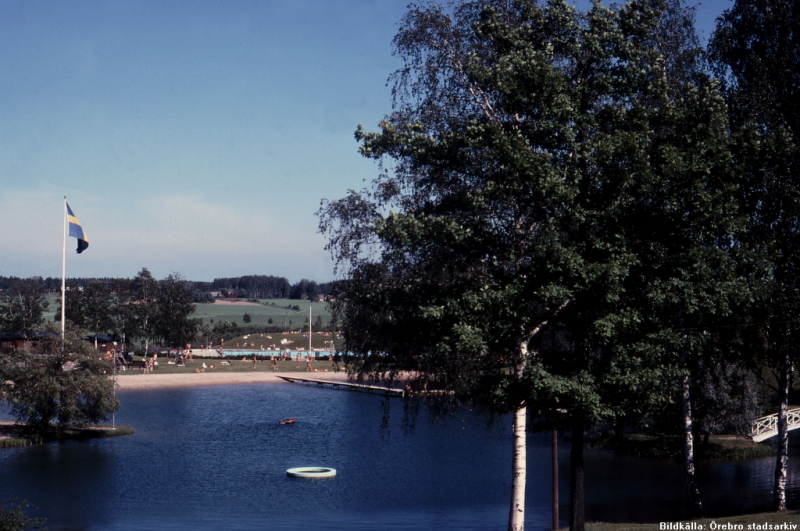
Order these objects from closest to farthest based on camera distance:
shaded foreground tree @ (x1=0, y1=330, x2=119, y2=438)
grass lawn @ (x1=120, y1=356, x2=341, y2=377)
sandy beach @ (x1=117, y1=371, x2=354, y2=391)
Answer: shaded foreground tree @ (x1=0, y1=330, x2=119, y2=438) < sandy beach @ (x1=117, y1=371, x2=354, y2=391) < grass lawn @ (x1=120, y1=356, x2=341, y2=377)

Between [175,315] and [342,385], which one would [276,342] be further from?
[342,385]

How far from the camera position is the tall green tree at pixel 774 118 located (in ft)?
66.6

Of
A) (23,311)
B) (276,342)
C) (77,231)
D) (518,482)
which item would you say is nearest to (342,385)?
(77,231)

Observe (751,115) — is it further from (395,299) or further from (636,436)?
(636,436)

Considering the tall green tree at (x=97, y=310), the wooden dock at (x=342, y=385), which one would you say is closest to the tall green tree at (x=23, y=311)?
the tall green tree at (x=97, y=310)

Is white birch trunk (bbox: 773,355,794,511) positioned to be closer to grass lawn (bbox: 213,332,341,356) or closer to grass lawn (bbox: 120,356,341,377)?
grass lawn (bbox: 120,356,341,377)

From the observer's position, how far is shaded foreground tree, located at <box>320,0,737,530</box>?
14797 mm

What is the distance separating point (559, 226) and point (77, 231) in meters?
41.1

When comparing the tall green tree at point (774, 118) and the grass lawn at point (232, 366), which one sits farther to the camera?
the grass lawn at point (232, 366)

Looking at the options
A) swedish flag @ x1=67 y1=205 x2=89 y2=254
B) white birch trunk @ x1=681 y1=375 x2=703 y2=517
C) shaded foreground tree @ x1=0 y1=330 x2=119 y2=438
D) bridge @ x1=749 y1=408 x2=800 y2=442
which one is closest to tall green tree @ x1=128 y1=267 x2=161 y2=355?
swedish flag @ x1=67 y1=205 x2=89 y2=254

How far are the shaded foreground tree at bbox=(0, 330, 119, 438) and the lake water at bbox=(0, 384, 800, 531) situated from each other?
6.63 feet

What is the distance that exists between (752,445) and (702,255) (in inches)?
1138

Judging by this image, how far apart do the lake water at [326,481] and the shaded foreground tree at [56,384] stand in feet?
6.63

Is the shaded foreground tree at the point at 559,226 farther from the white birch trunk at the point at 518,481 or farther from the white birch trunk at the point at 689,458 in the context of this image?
the white birch trunk at the point at 689,458
